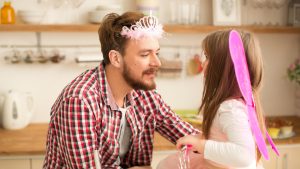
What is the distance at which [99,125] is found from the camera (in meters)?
1.95

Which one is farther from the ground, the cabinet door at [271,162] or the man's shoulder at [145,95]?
the man's shoulder at [145,95]

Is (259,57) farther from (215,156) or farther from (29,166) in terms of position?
(29,166)

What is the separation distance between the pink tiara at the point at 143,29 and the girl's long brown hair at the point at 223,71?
333 mm

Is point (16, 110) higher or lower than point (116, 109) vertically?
lower

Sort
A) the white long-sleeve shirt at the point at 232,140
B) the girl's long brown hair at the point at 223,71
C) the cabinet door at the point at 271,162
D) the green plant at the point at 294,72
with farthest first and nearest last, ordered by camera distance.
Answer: the green plant at the point at 294,72
the cabinet door at the point at 271,162
the girl's long brown hair at the point at 223,71
the white long-sleeve shirt at the point at 232,140

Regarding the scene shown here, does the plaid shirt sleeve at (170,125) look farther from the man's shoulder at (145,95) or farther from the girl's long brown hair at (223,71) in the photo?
the girl's long brown hair at (223,71)

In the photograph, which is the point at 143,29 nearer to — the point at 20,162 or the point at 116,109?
the point at 116,109

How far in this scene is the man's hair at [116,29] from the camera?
1996 millimetres

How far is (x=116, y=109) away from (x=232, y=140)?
2.08 feet

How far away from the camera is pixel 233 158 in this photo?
5.12 feet

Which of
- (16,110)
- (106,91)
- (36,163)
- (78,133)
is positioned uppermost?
(106,91)

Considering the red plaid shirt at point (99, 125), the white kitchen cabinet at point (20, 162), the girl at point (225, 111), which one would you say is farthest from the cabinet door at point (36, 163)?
the girl at point (225, 111)

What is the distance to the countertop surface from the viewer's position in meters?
2.53

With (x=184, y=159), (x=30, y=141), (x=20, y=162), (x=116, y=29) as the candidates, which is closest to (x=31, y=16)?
(x=30, y=141)
